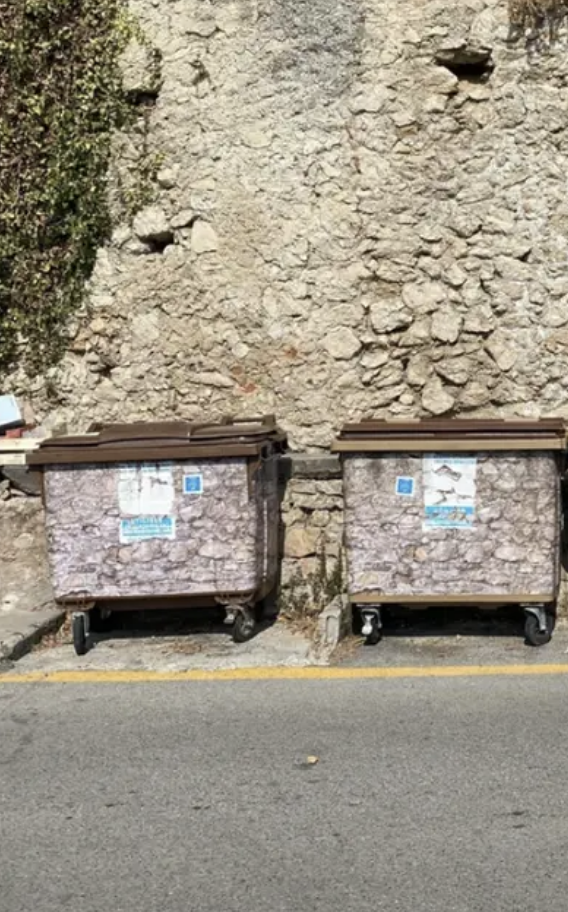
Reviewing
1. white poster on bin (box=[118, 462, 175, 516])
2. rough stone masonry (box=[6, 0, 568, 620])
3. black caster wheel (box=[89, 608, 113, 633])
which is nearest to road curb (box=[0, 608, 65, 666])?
black caster wheel (box=[89, 608, 113, 633])

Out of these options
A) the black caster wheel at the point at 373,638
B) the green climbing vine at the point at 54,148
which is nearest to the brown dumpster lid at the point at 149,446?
the black caster wheel at the point at 373,638

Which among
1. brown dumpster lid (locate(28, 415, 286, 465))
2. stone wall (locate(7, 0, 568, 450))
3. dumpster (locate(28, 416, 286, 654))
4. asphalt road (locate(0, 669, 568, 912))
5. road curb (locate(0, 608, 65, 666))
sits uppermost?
stone wall (locate(7, 0, 568, 450))

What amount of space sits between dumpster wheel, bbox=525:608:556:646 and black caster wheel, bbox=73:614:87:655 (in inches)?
103

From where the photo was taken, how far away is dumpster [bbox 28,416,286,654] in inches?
270

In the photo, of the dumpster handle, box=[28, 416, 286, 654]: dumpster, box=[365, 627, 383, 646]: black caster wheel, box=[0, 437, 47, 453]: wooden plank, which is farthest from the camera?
box=[0, 437, 47, 453]: wooden plank

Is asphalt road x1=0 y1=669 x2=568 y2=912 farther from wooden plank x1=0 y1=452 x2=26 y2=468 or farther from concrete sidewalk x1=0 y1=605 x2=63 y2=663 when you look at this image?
wooden plank x1=0 y1=452 x2=26 y2=468

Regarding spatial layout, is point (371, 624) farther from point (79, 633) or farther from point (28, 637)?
point (28, 637)

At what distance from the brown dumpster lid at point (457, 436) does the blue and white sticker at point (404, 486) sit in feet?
0.61

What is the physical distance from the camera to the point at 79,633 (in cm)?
692

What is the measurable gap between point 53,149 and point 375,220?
2.45m

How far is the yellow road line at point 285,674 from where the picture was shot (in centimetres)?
638

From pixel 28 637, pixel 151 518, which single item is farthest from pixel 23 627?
pixel 151 518

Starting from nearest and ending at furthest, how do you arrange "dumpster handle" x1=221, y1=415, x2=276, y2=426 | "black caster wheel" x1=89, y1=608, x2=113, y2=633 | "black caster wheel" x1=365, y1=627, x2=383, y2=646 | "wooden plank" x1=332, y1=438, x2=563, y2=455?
1. "wooden plank" x1=332, y1=438, x2=563, y2=455
2. "black caster wheel" x1=365, y1=627, x2=383, y2=646
3. "black caster wheel" x1=89, y1=608, x2=113, y2=633
4. "dumpster handle" x1=221, y1=415, x2=276, y2=426

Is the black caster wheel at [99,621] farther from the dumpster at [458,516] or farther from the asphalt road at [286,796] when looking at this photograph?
the dumpster at [458,516]
